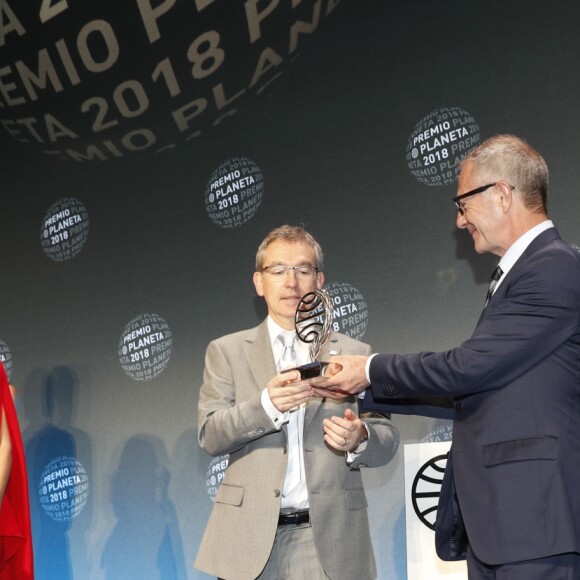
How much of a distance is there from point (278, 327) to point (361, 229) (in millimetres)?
1451

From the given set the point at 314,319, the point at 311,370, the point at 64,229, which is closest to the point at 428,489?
the point at 314,319

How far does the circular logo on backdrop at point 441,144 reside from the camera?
4262 millimetres

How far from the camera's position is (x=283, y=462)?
9.46ft

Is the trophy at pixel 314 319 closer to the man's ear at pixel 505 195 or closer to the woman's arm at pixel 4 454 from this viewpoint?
the man's ear at pixel 505 195

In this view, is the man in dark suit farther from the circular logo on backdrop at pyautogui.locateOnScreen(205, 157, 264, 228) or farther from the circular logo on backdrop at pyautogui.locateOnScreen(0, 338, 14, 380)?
the circular logo on backdrop at pyautogui.locateOnScreen(0, 338, 14, 380)

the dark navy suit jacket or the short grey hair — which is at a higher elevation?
the short grey hair

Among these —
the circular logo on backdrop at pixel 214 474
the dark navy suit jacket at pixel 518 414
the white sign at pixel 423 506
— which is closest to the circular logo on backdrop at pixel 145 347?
the circular logo on backdrop at pixel 214 474

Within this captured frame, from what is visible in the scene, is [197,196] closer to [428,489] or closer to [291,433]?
[428,489]

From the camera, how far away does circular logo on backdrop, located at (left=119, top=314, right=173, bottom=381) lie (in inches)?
199

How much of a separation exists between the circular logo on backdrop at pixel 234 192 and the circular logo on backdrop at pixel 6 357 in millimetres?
1683

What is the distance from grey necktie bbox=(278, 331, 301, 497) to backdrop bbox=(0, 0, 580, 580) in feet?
4.16

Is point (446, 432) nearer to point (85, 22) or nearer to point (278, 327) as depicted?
point (278, 327)

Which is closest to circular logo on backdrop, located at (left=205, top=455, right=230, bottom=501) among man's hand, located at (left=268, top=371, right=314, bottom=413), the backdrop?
the backdrop

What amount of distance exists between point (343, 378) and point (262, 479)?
44cm
